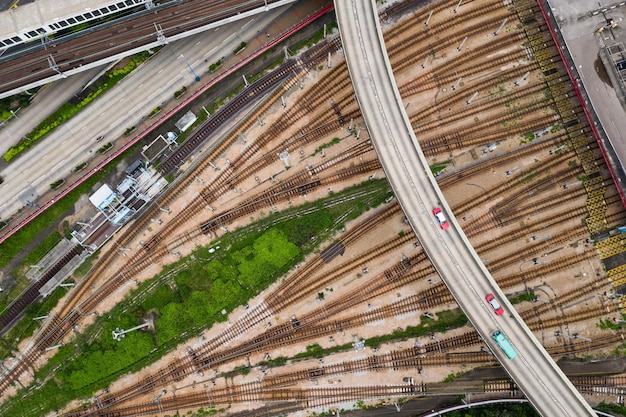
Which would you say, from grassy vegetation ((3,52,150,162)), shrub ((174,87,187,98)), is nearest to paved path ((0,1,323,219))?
shrub ((174,87,187,98))

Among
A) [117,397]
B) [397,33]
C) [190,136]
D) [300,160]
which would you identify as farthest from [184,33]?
[117,397]

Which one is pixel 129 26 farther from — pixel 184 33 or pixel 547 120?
pixel 547 120

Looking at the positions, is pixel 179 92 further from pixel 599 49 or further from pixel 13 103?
pixel 599 49

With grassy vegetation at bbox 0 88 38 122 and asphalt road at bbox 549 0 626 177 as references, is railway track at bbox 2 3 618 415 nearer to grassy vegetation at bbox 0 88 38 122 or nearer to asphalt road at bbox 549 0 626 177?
asphalt road at bbox 549 0 626 177

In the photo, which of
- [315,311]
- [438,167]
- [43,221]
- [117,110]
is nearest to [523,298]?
[438,167]

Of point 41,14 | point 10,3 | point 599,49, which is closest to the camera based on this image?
point 41,14

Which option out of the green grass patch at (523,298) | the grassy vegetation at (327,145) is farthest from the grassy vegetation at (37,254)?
the green grass patch at (523,298)
